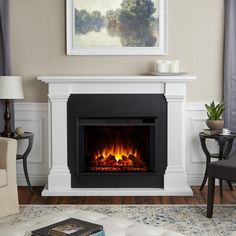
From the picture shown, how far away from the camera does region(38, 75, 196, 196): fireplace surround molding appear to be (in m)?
4.98

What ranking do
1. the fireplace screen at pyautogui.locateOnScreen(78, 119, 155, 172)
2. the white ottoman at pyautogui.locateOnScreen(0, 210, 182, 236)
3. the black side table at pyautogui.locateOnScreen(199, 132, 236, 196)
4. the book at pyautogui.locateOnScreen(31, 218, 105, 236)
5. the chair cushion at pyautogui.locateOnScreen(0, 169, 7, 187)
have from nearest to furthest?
the book at pyautogui.locateOnScreen(31, 218, 105, 236) → the white ottoman at pyautogui.locateOnScreen(0, 210, 182, 236) → the chair cushion at pyautogui.locateOnScreen(0, 169, 7, 187) → the black side table at pyautogui.locateOnScreen(199, 132, 236, 196) → the fireplace screen at pyautogui.locateOnScreen(78, 119, 155, 172)

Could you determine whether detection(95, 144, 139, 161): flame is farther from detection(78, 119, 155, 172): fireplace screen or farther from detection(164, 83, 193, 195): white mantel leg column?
detection(164, 83, 193, 195): white mantel leg column

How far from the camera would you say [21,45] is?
209 inches

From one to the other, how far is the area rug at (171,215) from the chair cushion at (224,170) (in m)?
0.37

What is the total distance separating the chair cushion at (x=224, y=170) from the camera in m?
4.04

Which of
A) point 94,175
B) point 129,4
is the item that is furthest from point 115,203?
point 129,4

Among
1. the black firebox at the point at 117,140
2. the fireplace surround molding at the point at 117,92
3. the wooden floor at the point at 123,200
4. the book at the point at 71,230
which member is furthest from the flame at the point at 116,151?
the book at the point at 71,230

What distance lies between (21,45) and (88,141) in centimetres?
120

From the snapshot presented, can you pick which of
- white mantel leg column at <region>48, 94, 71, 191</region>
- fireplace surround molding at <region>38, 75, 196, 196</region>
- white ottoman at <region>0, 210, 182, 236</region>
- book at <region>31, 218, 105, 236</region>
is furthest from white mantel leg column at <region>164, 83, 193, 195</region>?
book at <region>31, 218, 105, 236</region>

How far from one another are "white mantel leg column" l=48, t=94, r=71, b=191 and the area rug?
520 millimetres

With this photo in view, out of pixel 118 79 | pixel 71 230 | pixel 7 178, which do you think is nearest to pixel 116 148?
pixel 118 79

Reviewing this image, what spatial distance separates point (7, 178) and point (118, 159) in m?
1.34

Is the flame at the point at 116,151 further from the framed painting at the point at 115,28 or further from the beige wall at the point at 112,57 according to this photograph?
the framed painting at the point at 115,28

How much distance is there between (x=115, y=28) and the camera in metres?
5.28
